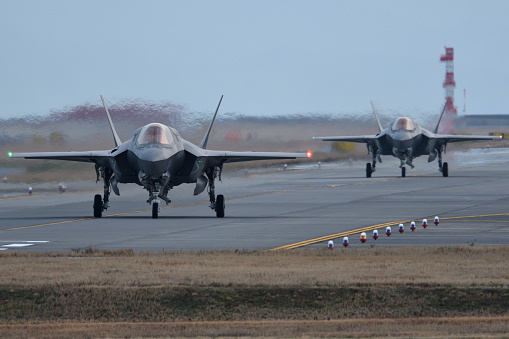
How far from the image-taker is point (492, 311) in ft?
49.0

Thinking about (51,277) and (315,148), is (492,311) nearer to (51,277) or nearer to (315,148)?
(51,277)

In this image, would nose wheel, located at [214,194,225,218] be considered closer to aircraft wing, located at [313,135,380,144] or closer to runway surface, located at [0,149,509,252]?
runway surface, located at [0,149,509,252]

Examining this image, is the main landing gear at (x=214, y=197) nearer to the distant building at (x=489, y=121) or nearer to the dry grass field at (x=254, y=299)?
the dry grass field at (x=254, y=299)

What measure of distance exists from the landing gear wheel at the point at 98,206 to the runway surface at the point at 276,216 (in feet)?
1.88

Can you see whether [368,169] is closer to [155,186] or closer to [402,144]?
[402,144]

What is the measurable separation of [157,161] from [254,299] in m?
13.2

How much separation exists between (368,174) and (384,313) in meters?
38.4

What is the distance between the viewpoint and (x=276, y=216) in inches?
1186

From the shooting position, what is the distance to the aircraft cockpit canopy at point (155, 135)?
94.5 ft

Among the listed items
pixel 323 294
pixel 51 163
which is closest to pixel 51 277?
pixel 323 294

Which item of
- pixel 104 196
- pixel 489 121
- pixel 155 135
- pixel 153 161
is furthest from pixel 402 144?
pixel 489 121

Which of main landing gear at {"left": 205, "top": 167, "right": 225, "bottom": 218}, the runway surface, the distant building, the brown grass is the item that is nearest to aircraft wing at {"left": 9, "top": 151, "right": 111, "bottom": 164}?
the runway surface

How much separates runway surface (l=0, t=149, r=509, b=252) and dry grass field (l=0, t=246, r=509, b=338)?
13.5ft

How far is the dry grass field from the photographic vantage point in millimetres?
13820
